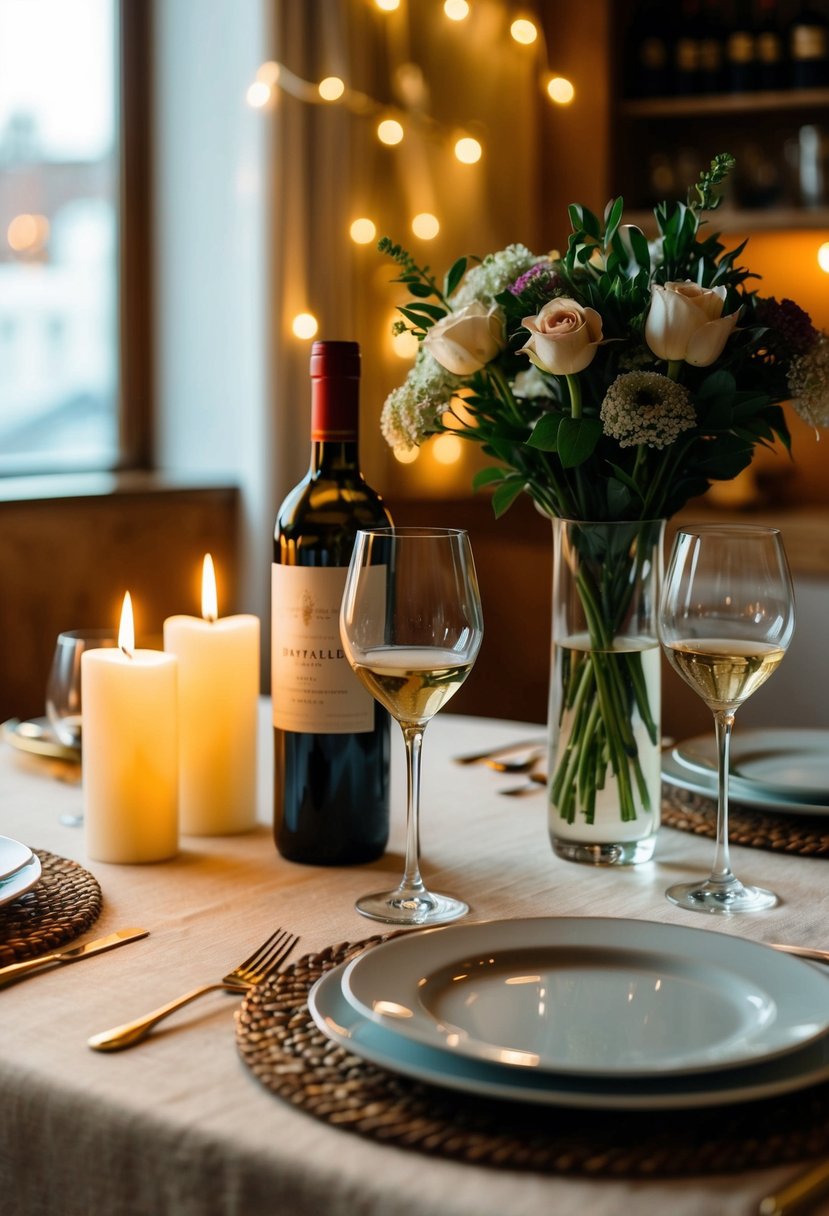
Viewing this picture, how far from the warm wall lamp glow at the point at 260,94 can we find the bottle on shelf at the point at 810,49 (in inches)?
48.3

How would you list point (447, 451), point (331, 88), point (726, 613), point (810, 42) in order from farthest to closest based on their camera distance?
point (447, 451), point (810, 42), point (331, 88), point (726, 613)

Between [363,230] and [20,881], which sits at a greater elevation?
[363,230]

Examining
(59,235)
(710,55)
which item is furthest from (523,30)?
(59,235)

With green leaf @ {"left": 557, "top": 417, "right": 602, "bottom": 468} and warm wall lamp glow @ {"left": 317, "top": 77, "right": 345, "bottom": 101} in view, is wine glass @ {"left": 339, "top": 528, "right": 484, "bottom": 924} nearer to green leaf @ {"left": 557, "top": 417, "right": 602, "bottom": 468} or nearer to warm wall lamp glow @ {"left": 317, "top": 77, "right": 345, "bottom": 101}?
green leaf @ {"left": 557, "top": 417, "right": 602, "bottom": 468}

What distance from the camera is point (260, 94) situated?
2.69 m

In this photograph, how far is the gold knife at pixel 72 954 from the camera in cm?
74

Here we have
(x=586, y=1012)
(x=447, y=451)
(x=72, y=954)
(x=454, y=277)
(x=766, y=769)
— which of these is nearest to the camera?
(x=586, y=1012)

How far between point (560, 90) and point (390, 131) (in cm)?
45

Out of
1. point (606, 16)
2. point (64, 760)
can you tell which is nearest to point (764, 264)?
point (606, 16)

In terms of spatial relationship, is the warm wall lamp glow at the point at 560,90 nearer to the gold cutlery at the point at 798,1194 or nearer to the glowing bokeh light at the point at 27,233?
the glowing bokeh light at the point at 27,233

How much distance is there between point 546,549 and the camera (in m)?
3.12

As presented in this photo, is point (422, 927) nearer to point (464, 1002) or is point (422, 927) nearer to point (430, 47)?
point (464, 1002)

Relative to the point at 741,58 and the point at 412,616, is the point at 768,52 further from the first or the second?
the point at 412,616

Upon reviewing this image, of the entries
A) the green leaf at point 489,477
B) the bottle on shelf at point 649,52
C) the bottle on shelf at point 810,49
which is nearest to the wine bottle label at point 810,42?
the bottle on shelf at point 810,49
